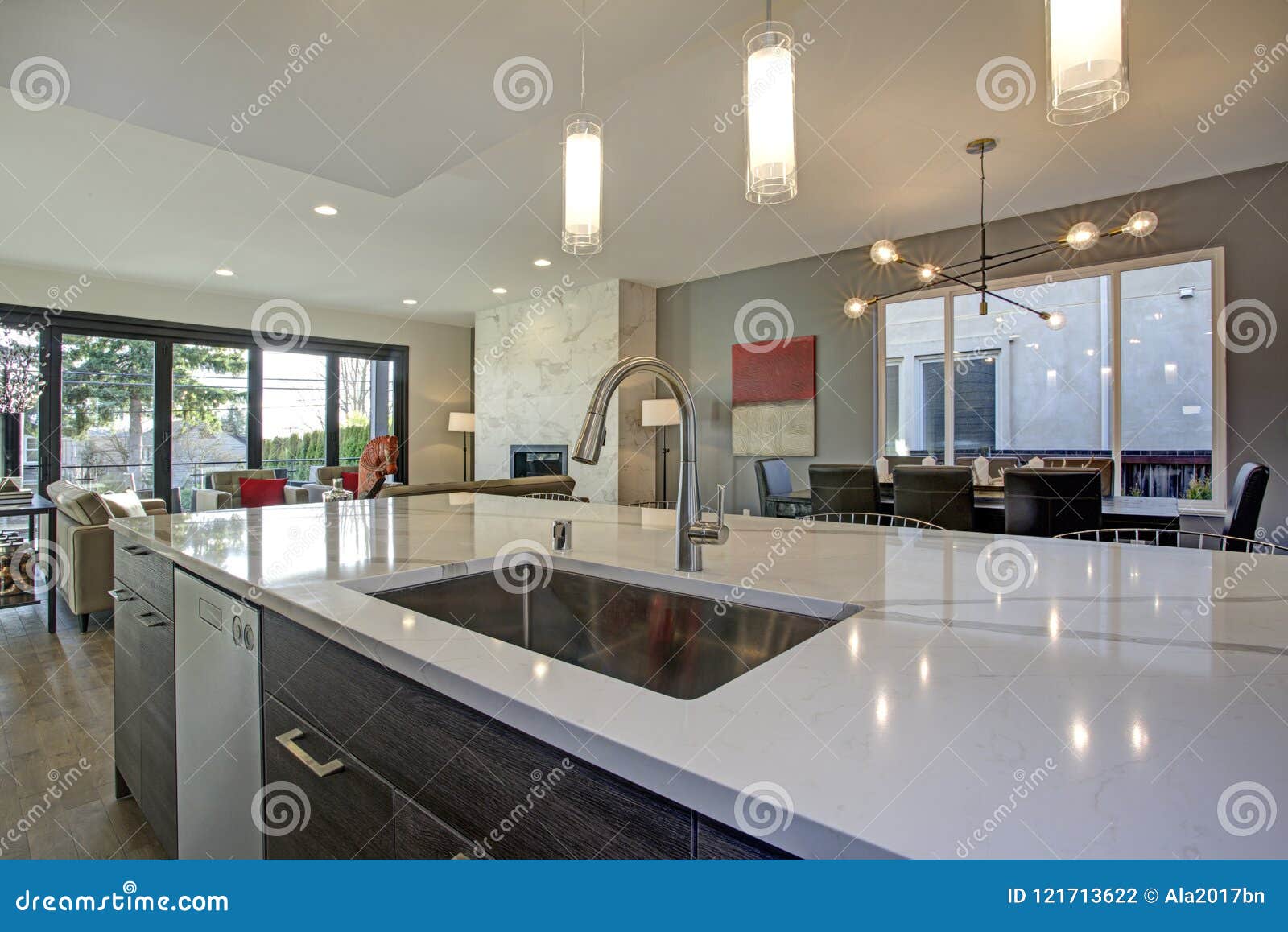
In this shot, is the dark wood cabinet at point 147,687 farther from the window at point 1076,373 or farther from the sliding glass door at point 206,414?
the sliding glass door at point 206,414

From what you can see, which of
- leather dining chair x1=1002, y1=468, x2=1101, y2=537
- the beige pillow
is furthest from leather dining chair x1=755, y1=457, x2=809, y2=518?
the beige pillow

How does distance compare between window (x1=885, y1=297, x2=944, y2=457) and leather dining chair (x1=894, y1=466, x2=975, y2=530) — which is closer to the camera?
leather dining chair (x1=894, y1=466, x2=975, y2=530)

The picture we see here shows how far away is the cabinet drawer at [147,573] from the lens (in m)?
1.55

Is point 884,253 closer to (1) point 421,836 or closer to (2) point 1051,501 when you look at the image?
(2) point 1051,501

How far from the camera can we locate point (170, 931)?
1.99 ft

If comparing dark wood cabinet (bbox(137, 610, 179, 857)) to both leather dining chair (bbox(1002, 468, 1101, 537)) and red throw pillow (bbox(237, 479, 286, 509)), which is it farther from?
red throw pillow (bbox(237, 479, 286, 509))

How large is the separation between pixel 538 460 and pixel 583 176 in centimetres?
555

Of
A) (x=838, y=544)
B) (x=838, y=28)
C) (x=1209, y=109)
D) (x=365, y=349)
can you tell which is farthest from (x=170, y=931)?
(x=365, y=349)

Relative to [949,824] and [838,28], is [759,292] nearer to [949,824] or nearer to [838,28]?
[838,28]

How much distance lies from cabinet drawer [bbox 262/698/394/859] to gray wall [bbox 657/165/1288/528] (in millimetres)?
4916

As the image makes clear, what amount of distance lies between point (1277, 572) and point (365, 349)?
8.17 m

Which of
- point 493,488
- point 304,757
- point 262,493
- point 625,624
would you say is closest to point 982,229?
point 493,488

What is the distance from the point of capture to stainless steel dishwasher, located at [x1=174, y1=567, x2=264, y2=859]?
45.6 inches

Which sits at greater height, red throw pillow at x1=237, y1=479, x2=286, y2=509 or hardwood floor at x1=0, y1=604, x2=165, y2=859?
red throw pillow at x1=237, y1=479, x2=286, y2=509
